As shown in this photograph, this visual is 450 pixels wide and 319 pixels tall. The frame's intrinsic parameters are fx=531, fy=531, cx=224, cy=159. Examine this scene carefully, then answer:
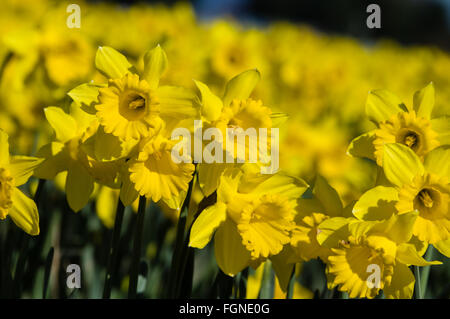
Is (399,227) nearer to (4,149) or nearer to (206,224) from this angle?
(206,224)

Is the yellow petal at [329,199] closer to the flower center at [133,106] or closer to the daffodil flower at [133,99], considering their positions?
the daffodil flower at [133,99]

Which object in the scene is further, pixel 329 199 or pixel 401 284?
pixel 329 199

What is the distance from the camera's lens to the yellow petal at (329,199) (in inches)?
58.5

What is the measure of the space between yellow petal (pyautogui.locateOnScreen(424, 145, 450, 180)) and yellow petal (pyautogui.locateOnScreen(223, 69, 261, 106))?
500mm

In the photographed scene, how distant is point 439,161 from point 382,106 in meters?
0.23

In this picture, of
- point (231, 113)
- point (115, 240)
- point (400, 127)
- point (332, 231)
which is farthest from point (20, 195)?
point (400, 127)

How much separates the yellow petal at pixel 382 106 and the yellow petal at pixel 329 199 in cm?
24

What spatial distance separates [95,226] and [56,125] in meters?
1.05

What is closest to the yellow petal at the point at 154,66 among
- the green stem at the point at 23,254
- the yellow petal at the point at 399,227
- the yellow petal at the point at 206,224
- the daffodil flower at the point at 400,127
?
the yellow petal at the point at 206,224

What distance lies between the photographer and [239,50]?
371cm

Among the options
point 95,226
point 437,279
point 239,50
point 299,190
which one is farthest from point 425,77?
point 299,190

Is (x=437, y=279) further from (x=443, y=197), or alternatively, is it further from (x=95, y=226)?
(x=95, y=226)

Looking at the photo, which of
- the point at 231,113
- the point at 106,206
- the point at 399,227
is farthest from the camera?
the point at 106,206

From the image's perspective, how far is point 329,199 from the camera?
4.88 feet
